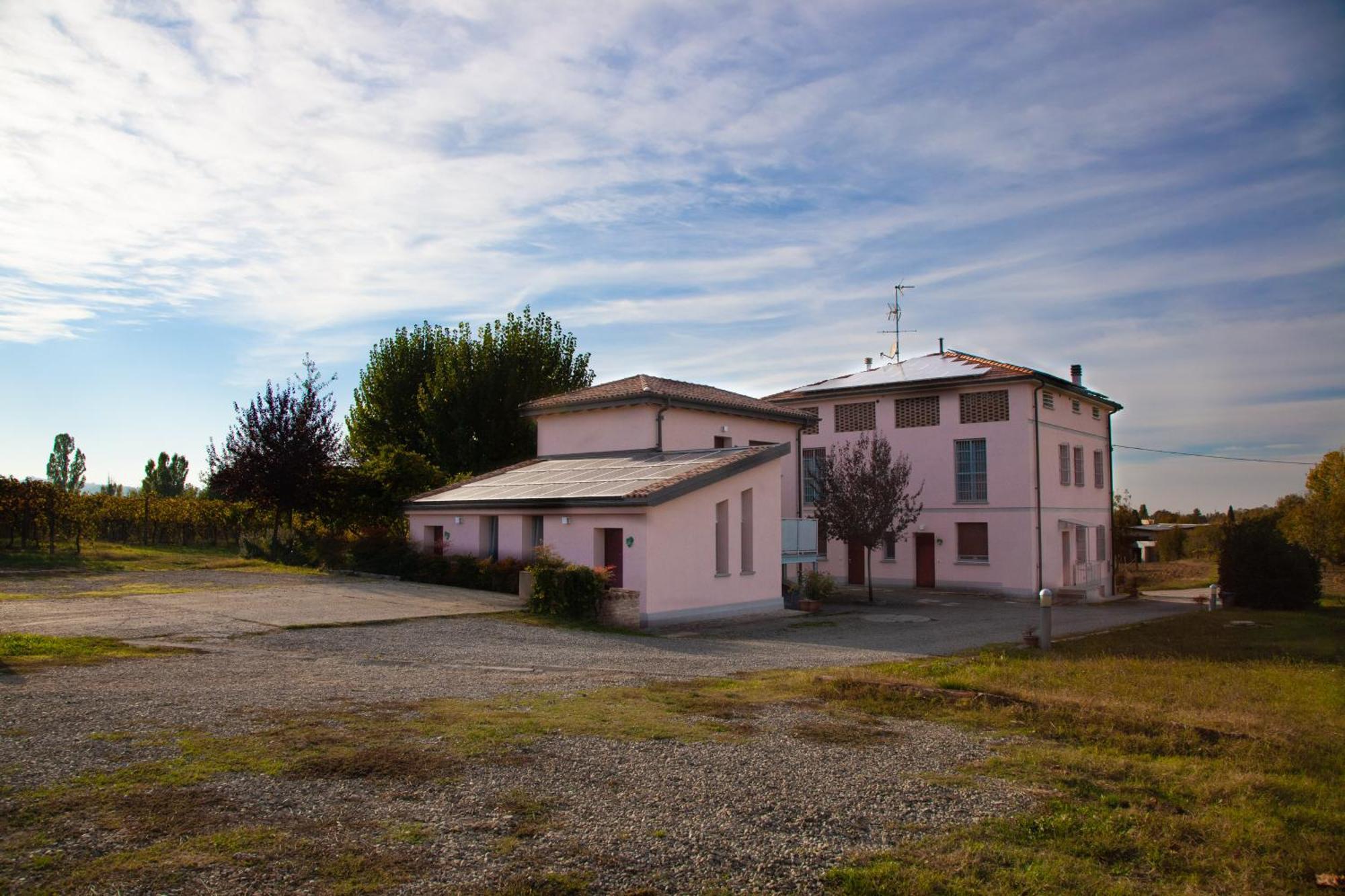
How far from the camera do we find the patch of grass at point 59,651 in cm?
1041

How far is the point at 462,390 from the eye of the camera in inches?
1410

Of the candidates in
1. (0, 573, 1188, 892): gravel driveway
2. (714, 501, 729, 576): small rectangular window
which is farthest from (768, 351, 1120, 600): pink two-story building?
(0, 573, 1188, 892): gravel driveway

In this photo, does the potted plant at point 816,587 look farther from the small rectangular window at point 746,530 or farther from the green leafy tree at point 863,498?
the small rectangular window at point 746,530

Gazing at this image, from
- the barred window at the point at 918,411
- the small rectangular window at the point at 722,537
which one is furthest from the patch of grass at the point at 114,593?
the barred window at the point at 918,411

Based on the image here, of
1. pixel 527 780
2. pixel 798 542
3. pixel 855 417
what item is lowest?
pixel 527 780

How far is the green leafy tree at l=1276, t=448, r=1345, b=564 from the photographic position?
130 feet

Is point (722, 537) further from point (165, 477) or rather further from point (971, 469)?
point (165, 477)

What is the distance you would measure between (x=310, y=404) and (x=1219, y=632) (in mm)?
26042

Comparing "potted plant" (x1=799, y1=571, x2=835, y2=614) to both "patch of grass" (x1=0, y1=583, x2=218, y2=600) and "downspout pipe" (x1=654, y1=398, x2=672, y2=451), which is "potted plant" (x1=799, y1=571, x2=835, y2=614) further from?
"patch of grass" (x1=0, y1=583, x2=218, y2=600)

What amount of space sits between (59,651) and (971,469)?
86.0ft

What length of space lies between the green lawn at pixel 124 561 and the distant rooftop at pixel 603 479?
214 inches

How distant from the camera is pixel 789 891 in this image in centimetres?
452

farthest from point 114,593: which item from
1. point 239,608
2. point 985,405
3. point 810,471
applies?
point 985,405

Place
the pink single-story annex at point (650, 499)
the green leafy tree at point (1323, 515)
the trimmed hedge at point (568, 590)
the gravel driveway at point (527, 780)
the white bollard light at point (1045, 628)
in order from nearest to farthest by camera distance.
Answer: the gravel driveway at point (527, 780)
the white bollard light at point (1045, 628)
the trimmed hedge at point (568, 590)
the pink single-story annex at point (650, 499)
the green leafy tree at point (1323, 515)
